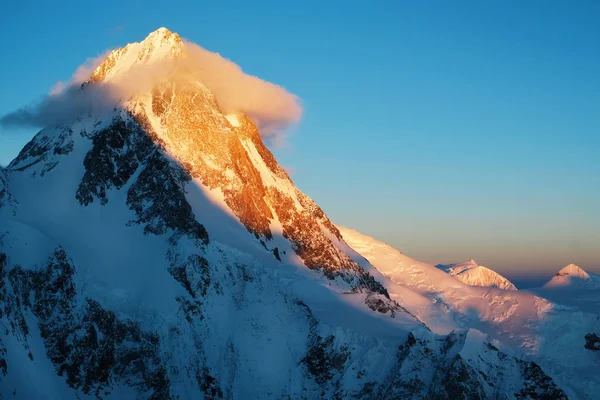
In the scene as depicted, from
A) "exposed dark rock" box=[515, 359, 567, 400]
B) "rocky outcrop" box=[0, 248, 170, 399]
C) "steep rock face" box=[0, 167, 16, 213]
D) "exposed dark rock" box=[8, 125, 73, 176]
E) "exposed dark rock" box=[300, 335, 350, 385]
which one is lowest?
"exposed dark rock" box=[515, 359, 567, 400]

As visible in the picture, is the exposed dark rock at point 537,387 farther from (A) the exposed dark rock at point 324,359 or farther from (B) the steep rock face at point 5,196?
(B) the steep rock face at point 5,196

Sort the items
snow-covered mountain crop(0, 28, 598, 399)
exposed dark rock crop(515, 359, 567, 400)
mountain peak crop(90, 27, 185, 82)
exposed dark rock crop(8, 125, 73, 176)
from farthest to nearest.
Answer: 1. mountain peak crop(90, 27, 185, 82)
2. exposed dark rock crop(8, 125, 73, 176)
3. snow-covered mountain crop(0, 28, 598, 399)
4. exposed dark rock crop(515, 359, 567, 400)

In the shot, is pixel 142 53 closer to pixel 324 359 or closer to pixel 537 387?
pixel 324 359

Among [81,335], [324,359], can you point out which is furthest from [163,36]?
[324,359]

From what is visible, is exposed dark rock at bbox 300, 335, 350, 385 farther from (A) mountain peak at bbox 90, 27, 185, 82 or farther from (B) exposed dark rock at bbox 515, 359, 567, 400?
(A) mountain peak at bbox 90, 27, 185, 82

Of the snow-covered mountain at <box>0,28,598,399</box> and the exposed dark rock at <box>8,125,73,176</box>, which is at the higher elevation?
the exposed dark rock at <box>8,125,73,176</box>

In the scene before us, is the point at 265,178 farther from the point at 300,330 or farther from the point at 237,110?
the point at 300,330

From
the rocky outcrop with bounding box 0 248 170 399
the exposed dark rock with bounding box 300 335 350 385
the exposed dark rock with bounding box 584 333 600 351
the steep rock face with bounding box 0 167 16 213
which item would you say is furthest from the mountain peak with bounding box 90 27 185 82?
the exposed dark rock with bounding box 584 333 600 351

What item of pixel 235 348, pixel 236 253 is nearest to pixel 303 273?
pixel 236 253

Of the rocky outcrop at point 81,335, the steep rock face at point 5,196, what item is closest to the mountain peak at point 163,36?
the steep rock face at point 5,196
